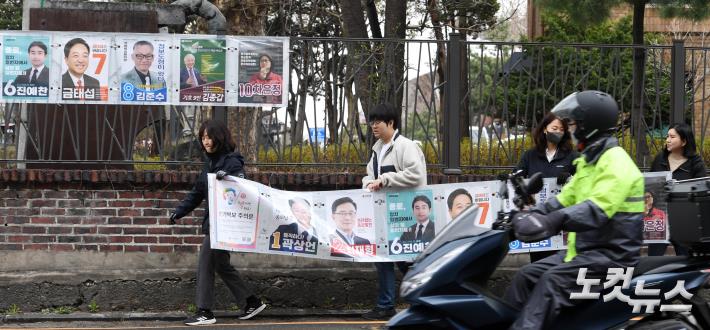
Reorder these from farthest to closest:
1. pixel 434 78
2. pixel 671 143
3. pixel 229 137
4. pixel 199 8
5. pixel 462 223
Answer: pixel 199 8 < pixel 434 78 < pixel 671 143 < pixel 229 137 < pixel 462 223

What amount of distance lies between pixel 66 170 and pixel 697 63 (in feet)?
20.1

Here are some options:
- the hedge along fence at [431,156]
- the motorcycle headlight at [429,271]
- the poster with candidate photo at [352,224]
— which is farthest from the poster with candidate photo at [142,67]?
the motorcycle headlight at [429,271]

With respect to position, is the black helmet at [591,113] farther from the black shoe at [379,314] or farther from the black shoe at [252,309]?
the black shoe at [252,309]

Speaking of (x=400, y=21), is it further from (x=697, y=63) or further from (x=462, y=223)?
(x=462, y=223)

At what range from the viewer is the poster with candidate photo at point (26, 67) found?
9.52 m

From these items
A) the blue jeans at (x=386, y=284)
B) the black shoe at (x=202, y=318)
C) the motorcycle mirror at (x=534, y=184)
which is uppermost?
the motorcycle mirror at (x=534, y=184)

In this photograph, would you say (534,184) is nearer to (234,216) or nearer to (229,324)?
(234,216)

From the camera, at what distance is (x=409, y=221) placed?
9219 millimetres

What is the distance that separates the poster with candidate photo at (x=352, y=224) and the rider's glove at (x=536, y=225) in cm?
384

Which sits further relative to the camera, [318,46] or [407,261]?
[318,46]

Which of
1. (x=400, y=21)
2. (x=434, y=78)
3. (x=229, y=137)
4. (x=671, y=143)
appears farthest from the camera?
(x=400, y=21)

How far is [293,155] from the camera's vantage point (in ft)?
32.7

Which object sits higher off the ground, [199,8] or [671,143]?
[199,8]

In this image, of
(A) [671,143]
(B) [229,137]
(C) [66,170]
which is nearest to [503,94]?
(A) [671,143]
